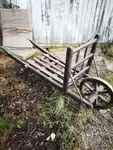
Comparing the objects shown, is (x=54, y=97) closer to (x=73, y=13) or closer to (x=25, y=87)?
(x=25, y=87)

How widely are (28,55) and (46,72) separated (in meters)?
0.77

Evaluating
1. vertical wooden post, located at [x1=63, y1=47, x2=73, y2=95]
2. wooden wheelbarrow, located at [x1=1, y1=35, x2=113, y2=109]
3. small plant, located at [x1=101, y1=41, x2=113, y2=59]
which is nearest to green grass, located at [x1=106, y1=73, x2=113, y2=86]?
wooden wheelbarrow, located at [x1=1, y1=35, x2=113, y2=109]

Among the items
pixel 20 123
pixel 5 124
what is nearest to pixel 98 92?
pixel 20 123

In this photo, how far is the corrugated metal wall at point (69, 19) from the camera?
3848 mm

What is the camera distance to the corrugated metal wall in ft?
12.6

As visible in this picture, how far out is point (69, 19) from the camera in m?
4.11

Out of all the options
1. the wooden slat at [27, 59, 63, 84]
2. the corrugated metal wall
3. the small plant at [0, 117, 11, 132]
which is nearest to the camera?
the small plant at [0, 117, 11, 132]

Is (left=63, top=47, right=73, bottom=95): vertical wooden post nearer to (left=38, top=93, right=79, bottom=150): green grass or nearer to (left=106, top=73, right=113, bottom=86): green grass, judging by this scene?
(left=38, top=93, right=79, bottom=150): green grass

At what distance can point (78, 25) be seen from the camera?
167 inches

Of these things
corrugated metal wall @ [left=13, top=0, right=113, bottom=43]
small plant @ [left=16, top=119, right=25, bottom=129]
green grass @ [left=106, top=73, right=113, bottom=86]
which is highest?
corrugated metal wall @ [left=13, top=0, right=113, bottom=43]

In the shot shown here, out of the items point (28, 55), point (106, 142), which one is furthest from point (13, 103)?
point (106, 142)

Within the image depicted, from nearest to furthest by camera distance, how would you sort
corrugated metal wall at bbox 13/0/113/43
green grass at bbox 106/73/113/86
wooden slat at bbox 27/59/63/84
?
wooden slat at bbox 27/59/63/84 → green grass at bbox 106/73/113/86 → corrugated metal wall at bbox 13/0/113/43

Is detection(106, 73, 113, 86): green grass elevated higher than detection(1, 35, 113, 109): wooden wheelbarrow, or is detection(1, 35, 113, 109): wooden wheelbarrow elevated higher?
detection(1, 35, 113, 109): wooden wheelbarrow

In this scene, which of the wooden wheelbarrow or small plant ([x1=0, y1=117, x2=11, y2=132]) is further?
small plant ([x1=0, y1=117, x2=11, y2=132])
